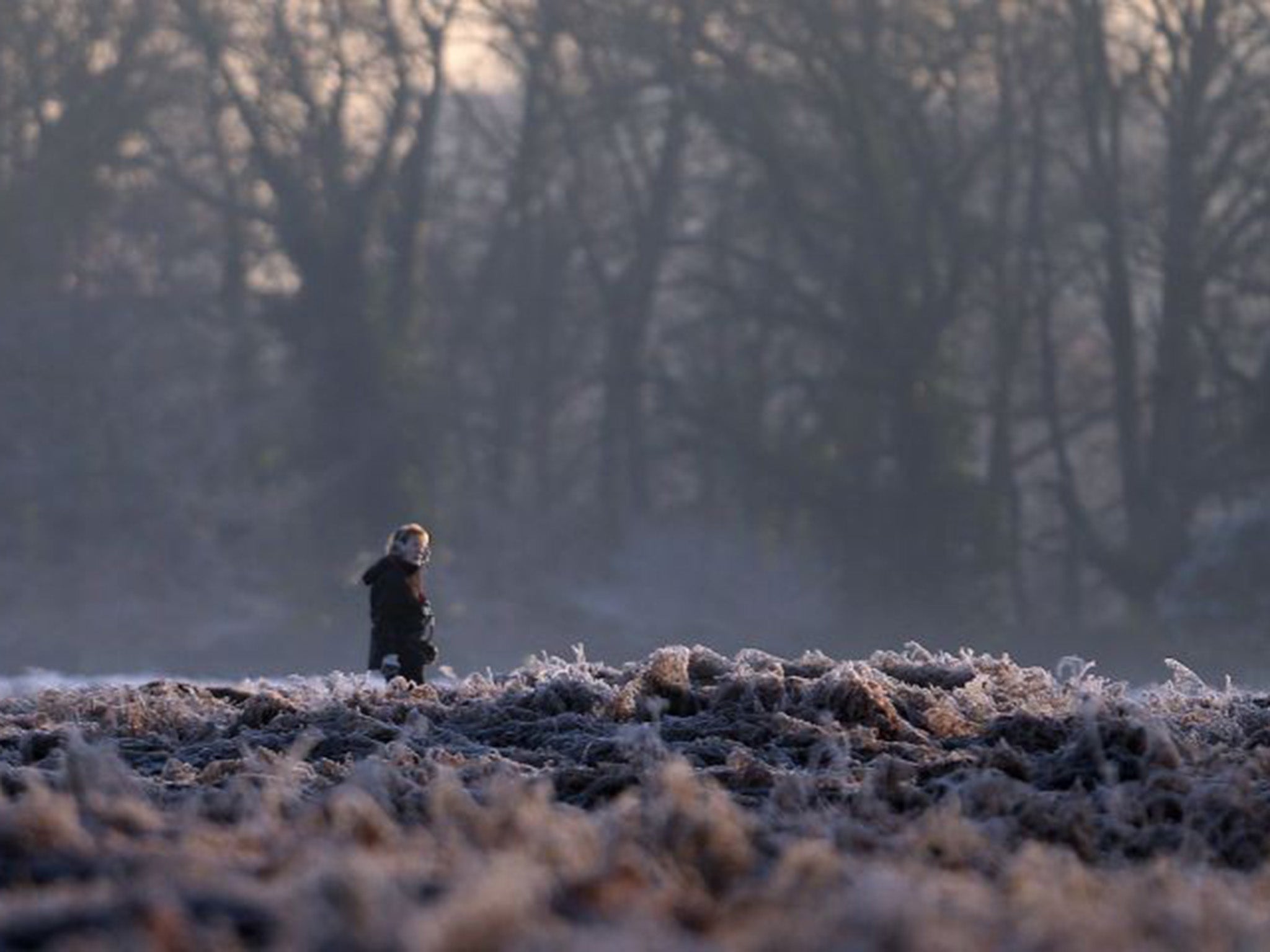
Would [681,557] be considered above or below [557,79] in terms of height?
below

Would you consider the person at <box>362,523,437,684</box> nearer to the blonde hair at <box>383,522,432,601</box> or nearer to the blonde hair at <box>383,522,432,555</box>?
the blonde hair at <box>383,522,432,601</box>

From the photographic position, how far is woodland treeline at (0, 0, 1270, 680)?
4472cm

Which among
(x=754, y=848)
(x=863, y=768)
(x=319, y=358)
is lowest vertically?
(x=754, y=848)

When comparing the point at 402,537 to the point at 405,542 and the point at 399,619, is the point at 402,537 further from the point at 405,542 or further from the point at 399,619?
the point at 399,619

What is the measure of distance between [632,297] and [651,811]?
41167 millimetres

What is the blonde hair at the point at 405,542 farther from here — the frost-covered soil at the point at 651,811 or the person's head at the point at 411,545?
the frost-covered soil at the point at 651,811

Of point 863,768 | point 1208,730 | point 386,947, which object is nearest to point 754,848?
point 386,947

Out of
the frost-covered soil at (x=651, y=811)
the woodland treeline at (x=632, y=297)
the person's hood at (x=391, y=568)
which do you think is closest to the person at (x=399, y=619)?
the person's hood at (x=391, y=568)

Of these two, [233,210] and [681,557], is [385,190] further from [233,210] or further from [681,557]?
[681,557]

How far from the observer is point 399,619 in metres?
17.8

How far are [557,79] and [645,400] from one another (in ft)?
17.8

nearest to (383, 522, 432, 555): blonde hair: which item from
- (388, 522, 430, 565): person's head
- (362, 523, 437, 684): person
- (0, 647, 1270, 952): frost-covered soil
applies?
(388, 522, 430, 565): person's head

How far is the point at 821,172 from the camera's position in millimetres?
46719

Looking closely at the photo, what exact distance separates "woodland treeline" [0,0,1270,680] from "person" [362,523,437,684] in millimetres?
26490
